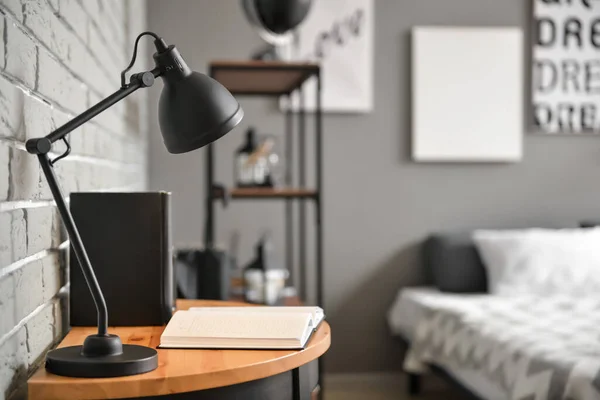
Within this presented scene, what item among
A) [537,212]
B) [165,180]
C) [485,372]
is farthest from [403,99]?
[485,372]

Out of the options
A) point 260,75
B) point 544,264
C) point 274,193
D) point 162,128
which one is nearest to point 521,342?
point 274,193

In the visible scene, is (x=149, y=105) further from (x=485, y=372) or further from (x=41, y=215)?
(x=41, y=215)

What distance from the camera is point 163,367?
1051mm

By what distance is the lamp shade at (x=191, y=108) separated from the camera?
Answer: 1.14 meters

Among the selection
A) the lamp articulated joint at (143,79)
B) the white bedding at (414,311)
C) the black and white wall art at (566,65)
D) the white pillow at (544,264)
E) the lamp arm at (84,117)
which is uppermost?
the black and white wall art at (566,65)

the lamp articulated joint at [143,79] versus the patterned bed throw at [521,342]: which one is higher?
the lamp articulated joint at [143,79]

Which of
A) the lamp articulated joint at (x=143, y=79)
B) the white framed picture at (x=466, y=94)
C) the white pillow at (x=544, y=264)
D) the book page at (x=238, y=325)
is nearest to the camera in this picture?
the lamp articulated joint at (x=143, y=79)

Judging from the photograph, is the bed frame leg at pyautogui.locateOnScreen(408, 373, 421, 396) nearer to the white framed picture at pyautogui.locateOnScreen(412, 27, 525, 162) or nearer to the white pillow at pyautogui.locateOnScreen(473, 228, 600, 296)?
the white pillow at pyautogui.locateOnScreen(473, 228, 600, 296)

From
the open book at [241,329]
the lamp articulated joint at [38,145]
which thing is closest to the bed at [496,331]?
the open book at [241,329]

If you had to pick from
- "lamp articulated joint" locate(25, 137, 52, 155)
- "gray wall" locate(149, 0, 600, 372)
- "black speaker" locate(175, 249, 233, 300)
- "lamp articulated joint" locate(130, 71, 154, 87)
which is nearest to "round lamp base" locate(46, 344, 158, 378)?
"lamp articulated joint" locate(25, 137, 52, 155)

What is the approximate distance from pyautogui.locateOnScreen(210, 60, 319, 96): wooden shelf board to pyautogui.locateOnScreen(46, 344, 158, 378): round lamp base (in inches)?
65.7

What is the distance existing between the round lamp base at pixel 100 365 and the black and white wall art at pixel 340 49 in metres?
2.86

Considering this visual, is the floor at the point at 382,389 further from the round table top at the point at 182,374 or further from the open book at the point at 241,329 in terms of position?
the round table top at the point at 182,374

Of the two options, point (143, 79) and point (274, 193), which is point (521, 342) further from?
point (143, 79)
